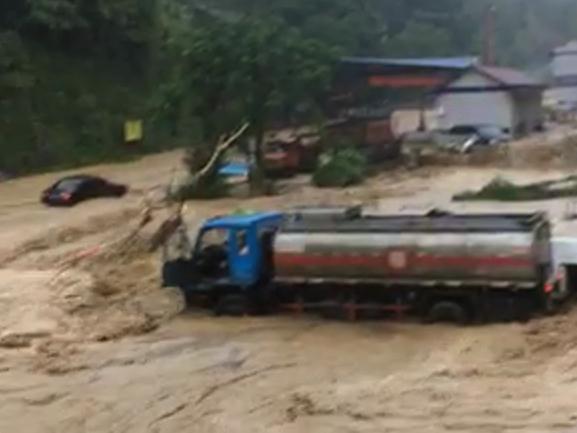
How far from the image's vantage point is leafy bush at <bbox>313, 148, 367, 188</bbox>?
5334 cm

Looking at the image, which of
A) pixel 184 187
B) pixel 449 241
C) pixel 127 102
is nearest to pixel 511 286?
pixel 449 241

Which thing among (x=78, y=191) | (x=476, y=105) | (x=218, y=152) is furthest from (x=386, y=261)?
(x=476, y=105)

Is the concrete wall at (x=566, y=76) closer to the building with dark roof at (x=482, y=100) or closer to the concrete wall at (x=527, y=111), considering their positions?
the concrete wall at (x=527, y=111)

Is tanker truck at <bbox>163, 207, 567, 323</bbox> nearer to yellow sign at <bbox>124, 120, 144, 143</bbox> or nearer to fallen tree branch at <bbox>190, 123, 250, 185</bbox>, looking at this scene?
fallen tree branch at <bbox>190, 123, 250, 185</bbox>

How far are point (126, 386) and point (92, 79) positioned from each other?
4905 centimetres

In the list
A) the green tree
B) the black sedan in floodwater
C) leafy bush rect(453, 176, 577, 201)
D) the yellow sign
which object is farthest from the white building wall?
the black sedan in floodwater

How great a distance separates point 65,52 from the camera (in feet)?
225

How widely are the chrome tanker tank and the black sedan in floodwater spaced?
22.3m

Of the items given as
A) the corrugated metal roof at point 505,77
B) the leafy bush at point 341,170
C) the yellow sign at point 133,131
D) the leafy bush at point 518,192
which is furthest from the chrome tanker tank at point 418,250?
the corrugated metal roof at point 505,77

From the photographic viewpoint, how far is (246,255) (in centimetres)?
2638

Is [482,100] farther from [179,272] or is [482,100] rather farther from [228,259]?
[228,259]

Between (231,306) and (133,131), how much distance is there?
139 ft

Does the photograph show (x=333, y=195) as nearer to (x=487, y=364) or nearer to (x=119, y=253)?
(x=119, y=253)

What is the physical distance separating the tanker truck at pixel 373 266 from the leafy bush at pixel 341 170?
84.9 ft
